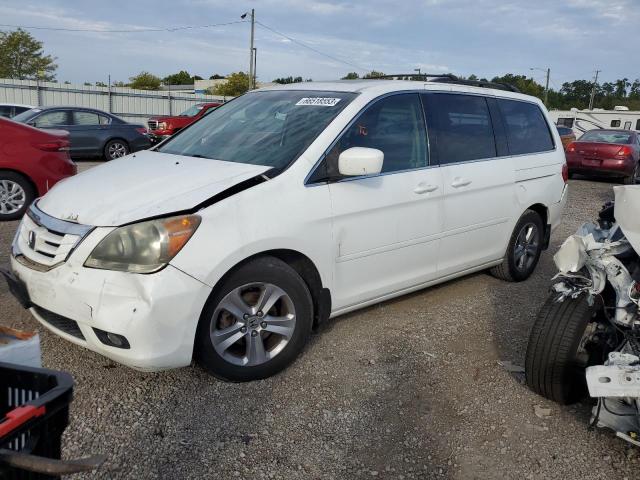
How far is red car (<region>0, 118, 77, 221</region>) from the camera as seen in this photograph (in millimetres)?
6723

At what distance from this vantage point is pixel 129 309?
2744 millimetres

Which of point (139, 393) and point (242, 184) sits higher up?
point (242, 184)

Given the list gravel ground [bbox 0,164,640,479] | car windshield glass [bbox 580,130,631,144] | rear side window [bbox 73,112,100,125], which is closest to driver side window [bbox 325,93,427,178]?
gravel ground [bbox 0,164,640,479]

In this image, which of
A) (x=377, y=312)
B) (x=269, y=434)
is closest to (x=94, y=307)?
(x=269, y=434)

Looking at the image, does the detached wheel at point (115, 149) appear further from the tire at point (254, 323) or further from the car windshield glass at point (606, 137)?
the tire at point (254, 323)

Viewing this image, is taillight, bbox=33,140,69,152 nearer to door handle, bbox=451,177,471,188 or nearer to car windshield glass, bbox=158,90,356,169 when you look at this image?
car windshield glass, bbox=158,90,356,169

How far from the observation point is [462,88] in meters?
4.62

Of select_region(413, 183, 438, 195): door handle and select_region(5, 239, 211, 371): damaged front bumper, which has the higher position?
select_region(413, 183, 438, 195): door handle

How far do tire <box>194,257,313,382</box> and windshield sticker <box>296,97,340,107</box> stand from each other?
3.92ft

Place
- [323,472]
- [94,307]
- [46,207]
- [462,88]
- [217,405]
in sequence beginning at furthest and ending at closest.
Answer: [462,88]
[46,207]
[217,405]
[94,307]
[323,472]

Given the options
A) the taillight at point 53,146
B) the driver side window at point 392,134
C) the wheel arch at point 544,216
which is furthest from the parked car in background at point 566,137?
the driver side window at point 392,134

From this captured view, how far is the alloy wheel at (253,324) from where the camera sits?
306cm

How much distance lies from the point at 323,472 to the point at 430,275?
204 centimetres

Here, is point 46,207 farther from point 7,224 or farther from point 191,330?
point 7,224
